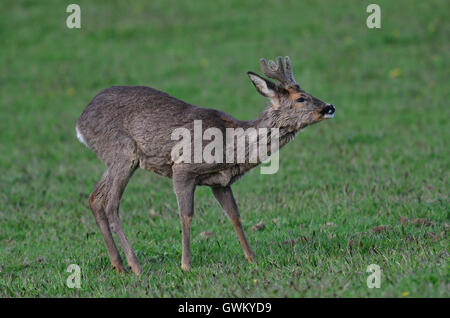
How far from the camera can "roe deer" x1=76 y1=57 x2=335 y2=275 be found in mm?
7074

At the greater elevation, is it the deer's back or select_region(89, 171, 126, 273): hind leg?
the deer's back

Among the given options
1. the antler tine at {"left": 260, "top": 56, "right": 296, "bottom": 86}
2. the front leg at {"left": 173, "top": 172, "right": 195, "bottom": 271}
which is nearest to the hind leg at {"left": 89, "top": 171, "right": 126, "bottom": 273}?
the front leg at {"left": 173, "top": 172, "right": 195, "bottom": 271}

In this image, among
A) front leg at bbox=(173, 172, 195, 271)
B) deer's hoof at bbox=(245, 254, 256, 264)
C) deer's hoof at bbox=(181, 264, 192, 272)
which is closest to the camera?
deer's hoof at bbox=(181, 264, 192, 272)

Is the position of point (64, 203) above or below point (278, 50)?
below

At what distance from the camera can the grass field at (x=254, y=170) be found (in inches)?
253

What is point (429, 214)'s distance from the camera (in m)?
7.87

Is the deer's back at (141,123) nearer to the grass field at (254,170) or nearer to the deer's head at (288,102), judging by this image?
the deer's head at (288,102)

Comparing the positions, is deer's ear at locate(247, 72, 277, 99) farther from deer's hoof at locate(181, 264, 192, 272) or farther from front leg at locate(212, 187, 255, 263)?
deer's hoof at locate(181, 264, 192, 272)

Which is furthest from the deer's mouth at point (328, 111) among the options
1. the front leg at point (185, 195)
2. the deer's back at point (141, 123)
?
the front leg at point (185, 195)

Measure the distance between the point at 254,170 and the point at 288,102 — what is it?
4.21 meters

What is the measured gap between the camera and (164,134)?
24.0 ft
